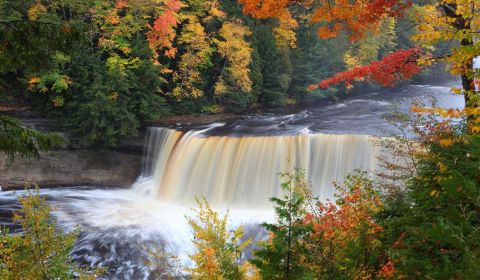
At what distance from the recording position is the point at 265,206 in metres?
15.1

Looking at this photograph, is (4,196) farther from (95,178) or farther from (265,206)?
(265,206)

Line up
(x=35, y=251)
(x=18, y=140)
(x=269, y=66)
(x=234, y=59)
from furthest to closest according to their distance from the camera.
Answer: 1. (x=269, y=66)
2. (x=234, y=59)
3. (x=35, y=251)
4. (x=18, y=140)

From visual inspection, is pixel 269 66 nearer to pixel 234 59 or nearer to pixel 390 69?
pixel 234 59

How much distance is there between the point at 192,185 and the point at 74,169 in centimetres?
523

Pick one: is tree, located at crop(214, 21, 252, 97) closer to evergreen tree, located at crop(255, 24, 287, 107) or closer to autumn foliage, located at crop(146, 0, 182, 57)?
evergreen tree, located at crop(255, 24, 287, 107)

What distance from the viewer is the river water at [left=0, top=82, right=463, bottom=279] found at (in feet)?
42.7

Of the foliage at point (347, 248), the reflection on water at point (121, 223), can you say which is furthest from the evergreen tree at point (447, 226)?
the reflection on water at point (121, 223)

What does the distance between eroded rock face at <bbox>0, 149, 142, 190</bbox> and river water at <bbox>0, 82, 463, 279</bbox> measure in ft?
1.74

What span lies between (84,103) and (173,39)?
19.3ft

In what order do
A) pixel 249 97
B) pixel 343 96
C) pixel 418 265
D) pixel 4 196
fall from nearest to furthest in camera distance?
Result: 1. pixel 418 265
2. pixel 4 196
3. pixel 249 97
4. pixel 343 96

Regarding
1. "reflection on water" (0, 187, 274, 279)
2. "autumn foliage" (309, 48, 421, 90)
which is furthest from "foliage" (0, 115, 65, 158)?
"reflection on water" (0, 187, 274, 279)

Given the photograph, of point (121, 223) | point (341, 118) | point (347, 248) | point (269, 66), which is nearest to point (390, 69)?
point (347, 248)

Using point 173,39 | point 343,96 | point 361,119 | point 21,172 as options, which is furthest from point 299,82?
point 21,172

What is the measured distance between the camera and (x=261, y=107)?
992 inches
